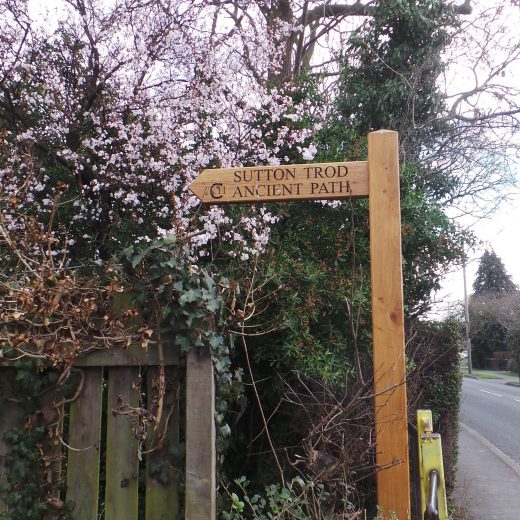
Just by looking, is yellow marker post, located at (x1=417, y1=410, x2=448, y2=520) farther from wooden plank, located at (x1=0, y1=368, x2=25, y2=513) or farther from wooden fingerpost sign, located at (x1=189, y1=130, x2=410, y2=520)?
wooden plank, located at (x1=0, y1=368, x2=25, y2=513)

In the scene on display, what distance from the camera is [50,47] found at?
847cm

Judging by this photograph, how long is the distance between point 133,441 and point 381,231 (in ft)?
6.81

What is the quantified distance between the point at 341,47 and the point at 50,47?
621cm

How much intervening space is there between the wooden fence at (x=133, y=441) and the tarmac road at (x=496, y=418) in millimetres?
8457

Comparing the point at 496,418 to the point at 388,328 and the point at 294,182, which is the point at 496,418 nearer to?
the point at 388,328

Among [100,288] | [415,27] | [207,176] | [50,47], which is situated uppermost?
[415,27]

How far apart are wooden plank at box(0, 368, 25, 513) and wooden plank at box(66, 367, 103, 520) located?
0.85 feet

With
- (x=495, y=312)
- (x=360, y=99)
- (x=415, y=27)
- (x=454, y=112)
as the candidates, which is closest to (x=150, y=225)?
(x=360, y=99)

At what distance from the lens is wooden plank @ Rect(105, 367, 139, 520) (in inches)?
111

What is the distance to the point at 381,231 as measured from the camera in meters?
4.01

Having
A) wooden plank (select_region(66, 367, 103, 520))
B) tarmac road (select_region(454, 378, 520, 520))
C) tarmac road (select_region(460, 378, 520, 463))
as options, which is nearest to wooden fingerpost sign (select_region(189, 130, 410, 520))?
wooden plank (select_region(66, 367, 103, 520))

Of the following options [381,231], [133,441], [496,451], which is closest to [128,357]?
[133,441]

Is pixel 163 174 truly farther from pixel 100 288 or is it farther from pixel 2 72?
pixel 100 288

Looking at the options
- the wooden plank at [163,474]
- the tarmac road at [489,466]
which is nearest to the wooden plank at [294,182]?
the wooden plank at [163,474]
